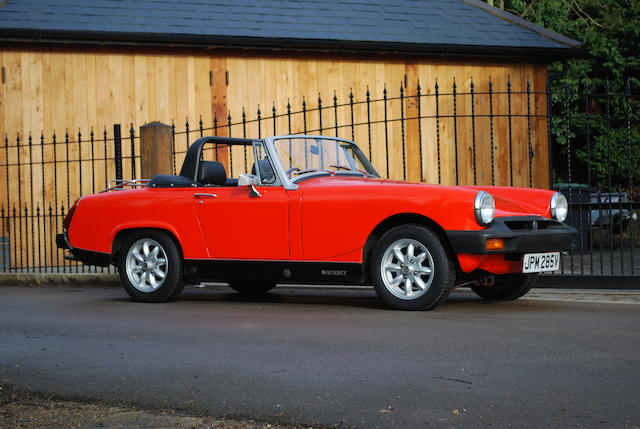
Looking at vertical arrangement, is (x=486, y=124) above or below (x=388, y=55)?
below

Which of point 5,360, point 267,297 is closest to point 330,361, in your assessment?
point 5,360

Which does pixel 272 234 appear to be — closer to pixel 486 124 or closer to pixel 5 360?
pixel 5 360

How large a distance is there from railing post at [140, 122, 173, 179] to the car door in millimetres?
3872

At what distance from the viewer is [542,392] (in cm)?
505

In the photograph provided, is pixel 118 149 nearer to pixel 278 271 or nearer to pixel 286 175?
pixel 286 175

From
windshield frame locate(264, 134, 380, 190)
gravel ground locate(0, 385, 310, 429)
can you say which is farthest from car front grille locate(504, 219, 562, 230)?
gravel ground locate(0, 385, 310, 429)

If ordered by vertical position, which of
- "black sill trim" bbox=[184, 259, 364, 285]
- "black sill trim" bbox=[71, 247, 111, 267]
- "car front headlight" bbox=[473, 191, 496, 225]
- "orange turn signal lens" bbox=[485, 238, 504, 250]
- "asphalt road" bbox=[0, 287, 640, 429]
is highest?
"car front headlight" bbox=[473, 191, 496, 225]

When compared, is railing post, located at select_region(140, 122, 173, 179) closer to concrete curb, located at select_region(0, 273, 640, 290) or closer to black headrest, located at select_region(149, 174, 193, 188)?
concrete curb, located at select_region(0, 273, 640, 290)

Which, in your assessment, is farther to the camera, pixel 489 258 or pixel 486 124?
pixel 486 124

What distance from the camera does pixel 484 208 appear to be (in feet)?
26.5

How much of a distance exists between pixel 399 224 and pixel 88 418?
4.24 meters

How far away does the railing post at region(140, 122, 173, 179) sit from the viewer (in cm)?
1340

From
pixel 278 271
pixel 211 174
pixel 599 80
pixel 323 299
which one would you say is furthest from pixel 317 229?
pixel 599 80

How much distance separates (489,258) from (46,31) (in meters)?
11.0
